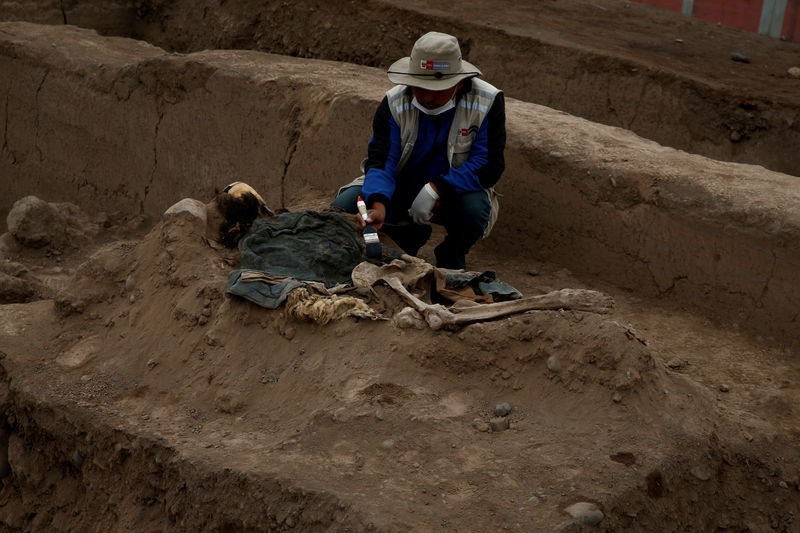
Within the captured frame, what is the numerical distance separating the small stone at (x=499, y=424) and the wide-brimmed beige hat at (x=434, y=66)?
1.53 meters

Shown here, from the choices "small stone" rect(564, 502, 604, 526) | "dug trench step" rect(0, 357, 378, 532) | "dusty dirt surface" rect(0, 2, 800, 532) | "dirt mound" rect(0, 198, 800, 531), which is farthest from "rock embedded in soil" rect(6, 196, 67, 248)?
"small stone" rect(564, 502, 604, 526)

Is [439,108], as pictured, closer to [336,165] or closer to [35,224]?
[336,165]

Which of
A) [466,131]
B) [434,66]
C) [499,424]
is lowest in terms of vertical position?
[499,424]

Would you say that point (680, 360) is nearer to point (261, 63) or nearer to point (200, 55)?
point (261, 63)

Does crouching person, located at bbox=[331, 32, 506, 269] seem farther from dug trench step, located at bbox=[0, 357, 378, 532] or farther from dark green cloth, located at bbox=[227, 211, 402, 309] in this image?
dug trench step, located at bbox=[0, 357, 378, 532]

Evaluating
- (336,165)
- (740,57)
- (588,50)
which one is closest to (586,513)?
(336,165)

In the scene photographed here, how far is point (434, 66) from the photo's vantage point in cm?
406

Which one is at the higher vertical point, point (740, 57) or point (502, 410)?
point (740, 57)

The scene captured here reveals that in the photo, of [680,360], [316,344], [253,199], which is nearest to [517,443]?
[316,344]

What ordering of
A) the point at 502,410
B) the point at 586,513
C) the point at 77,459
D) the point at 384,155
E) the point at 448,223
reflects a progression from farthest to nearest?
1. the point at 448,223
2. the point at 384,155
3. the point at 77,459
4. the point at 502,410
5. the point at 586,513

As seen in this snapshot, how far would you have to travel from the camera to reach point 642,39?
27.2 feet

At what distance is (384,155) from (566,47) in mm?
3817

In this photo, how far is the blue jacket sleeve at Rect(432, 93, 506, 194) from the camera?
4.27m

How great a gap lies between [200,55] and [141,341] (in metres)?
3.16
